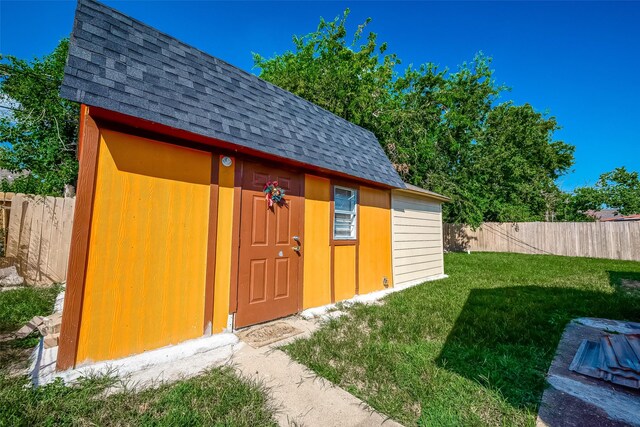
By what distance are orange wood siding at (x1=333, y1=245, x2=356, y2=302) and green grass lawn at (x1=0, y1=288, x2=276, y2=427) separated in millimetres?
2827

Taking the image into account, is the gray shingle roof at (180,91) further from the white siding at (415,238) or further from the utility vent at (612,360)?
the utility vent at (612,360)

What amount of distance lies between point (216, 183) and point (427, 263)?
6332mm

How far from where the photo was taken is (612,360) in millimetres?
2562

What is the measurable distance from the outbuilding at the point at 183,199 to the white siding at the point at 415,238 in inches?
74.8

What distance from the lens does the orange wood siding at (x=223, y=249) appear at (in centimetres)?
338

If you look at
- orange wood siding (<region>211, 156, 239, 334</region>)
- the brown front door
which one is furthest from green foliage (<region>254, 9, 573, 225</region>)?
orange wood siding (<region>211, 156, 239, 334</region>)

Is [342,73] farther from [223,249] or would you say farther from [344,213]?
[223,249]

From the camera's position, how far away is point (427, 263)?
7629mm

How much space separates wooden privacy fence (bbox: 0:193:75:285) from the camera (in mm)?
5238

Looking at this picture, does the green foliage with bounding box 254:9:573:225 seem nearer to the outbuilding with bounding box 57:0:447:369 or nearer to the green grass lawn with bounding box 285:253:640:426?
the outbuilding with bounding box 57:0:447:369

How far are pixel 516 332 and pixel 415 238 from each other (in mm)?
3836

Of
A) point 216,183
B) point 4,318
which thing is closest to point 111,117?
point 216,183

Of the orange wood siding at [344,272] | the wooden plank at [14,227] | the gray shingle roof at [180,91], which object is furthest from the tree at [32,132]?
the orange wood siding at [344,272]

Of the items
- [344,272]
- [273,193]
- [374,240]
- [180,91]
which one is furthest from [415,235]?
[180,91]
